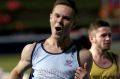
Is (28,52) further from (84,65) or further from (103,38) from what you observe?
(103,38)

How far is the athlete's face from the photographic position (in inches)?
349

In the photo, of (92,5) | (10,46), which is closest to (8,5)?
(92,5)

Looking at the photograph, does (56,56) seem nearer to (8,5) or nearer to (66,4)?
(66,4)

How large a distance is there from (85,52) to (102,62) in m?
2.28

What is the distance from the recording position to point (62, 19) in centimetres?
656

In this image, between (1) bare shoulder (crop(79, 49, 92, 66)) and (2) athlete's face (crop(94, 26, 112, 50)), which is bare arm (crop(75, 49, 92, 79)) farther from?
(2) athlete's face (crop(94, 26, 112, 50))

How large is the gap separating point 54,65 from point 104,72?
7.64 feet

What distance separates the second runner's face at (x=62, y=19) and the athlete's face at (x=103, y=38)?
2306 mm

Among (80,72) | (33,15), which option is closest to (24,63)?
(80,72)

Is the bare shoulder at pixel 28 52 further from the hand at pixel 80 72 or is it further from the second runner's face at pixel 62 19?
the hand at pixel 80 72

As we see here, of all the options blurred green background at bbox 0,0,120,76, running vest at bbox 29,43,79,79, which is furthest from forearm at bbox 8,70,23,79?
blurred green background at bbox 0,0,120,76

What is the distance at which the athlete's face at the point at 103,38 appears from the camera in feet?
29.1

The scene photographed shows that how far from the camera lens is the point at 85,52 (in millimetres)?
6785

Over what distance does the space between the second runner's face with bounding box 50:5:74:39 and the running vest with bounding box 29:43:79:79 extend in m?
0.24
